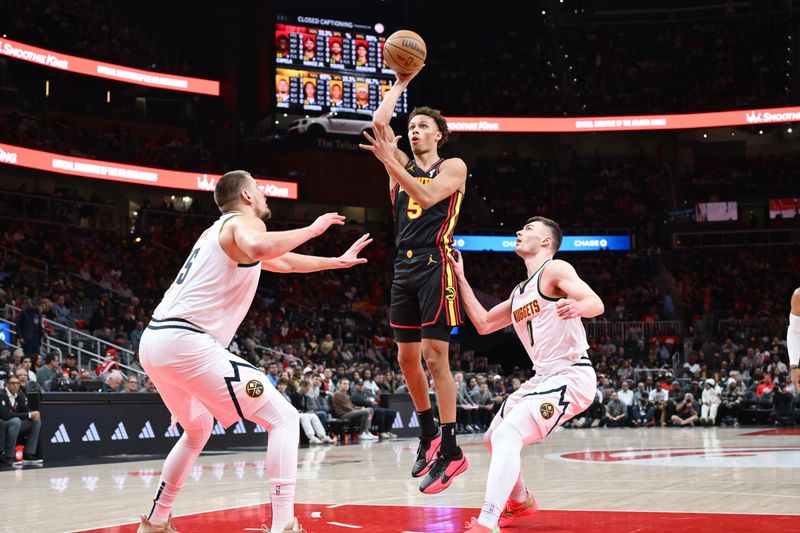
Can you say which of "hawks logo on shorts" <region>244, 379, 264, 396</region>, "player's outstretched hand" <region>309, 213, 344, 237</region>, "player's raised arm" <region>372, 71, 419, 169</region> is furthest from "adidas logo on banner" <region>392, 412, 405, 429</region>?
"hawks logo on shorts" <region>244, 379, 264, 396</region>

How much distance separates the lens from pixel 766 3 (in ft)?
121

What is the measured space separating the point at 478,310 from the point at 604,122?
30.3m

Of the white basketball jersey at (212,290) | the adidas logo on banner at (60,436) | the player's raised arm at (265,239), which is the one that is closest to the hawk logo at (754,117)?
the adidas logo on banner at (60,436)

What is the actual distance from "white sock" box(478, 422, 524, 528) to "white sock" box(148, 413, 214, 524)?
1.72 meters

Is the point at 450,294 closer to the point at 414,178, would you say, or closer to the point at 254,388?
the point at 414,178

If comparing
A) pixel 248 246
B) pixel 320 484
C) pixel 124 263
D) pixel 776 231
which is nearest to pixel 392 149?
pixel 248 246

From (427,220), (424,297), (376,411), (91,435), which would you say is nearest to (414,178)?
(427,220)

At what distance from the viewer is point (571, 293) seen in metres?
5.68

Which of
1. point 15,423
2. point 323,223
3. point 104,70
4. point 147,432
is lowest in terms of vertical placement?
point 147,432

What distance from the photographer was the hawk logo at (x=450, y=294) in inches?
251

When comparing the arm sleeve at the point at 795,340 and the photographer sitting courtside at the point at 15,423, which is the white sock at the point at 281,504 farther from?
the photographer sitting courtside at the point at 15,423

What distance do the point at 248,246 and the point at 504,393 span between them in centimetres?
1906

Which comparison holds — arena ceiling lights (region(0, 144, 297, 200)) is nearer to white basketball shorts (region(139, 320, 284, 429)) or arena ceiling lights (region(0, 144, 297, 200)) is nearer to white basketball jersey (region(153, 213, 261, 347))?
white basketball jersey (region(153, 213, 261, 347))

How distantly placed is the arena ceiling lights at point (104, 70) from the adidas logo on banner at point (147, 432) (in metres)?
15.7
